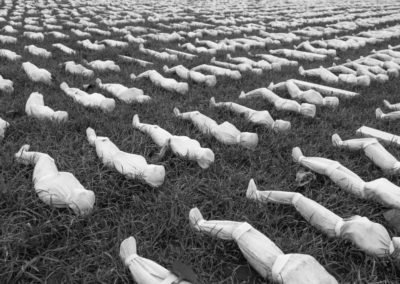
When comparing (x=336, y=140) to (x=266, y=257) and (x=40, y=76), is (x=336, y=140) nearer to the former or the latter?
(x=266, y=257)

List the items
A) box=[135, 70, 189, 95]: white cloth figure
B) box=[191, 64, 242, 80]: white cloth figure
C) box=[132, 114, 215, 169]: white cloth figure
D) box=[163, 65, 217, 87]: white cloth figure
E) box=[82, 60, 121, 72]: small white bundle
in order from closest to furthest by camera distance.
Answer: box=[132, 114, 215, 169]: white cloth figure, box=[135, 70, 189, 95]: white cloth figure, box=[163, 65, 217, 87]: white cloth figure, box=[191, 64, 242, 80]: white cloth figure, box=[82, 60, 121, 72]: small white bundle

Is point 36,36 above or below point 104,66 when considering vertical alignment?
above

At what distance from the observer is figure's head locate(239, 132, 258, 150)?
292 centimetres

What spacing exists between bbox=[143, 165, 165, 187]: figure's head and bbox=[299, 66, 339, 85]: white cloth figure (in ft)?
11.1

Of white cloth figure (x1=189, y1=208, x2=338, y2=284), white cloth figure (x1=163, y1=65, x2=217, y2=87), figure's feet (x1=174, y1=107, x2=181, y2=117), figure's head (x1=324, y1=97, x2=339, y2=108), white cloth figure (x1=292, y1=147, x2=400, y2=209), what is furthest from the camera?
white cloth figure (x1=163, y1=65, x2=217, y2=87)

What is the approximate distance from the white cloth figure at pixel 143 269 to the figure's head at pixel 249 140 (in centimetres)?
141

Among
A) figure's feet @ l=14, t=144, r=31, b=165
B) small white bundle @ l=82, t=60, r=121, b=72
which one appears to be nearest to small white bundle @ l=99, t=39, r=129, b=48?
small white bundle @ l=82, t=60, r=121, b=72

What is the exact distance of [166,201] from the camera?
2.29 meters

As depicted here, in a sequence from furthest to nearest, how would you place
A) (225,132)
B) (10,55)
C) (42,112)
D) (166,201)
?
(10,55), (42,112), (225,132), (166,201)

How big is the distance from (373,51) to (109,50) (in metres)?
5.03

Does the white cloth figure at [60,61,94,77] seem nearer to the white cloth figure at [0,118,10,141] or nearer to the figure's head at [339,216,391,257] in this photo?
the white cloth figure at [0,118,10,141]

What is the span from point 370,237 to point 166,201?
119 cm

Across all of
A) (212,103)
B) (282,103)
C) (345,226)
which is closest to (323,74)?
(282,103)

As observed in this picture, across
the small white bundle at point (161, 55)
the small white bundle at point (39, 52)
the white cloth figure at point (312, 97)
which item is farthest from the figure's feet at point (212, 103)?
the small white bundle at point (39, 52)
